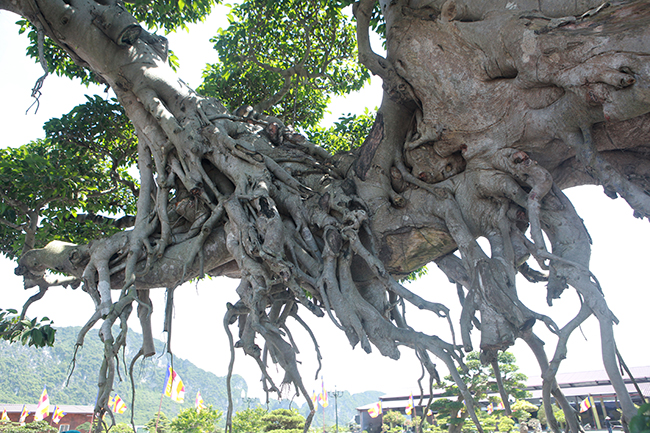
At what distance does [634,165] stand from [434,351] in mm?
2397

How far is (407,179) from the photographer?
4328mm

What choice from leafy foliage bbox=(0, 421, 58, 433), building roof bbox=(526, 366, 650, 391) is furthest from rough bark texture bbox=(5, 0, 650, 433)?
building roof bbox=(526, 366, 650, 391)

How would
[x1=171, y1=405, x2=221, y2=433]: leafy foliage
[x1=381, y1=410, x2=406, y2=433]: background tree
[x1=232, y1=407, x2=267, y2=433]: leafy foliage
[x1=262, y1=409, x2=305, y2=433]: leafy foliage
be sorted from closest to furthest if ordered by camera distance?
[x1=262, y1=409, x2=305, y2=433]: leafy foliage, [x1=232, y1=407, x2=267, y2=433]: leafy foliage, [x1=171, y1=405, x2=221, y2=433]: leafy foliage, [x1=381, y1=410, x2=406, y2=433]: background tree

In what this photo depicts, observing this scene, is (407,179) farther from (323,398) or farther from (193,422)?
(323,398)

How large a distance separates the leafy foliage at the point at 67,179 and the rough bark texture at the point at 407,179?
151cm

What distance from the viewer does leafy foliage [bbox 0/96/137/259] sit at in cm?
567

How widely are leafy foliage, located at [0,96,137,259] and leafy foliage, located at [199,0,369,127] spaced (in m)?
1.62

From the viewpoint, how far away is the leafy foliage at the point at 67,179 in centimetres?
567

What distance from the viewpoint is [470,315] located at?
11.5 ft

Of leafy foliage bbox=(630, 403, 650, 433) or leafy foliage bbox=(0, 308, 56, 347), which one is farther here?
leafy foliage bbox=(0, 308, 56, 347)

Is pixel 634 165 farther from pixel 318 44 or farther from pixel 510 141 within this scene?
pixel 318 44

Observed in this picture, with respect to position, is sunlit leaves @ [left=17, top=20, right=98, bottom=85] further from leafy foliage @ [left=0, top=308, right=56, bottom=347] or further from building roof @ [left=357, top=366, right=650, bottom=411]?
building roof @ [left=357, top=366, right=650, bottom=411]

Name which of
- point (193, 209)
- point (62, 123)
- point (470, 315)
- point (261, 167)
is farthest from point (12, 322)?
point (470, 315)

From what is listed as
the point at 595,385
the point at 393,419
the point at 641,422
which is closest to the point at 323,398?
the point at 393,419
